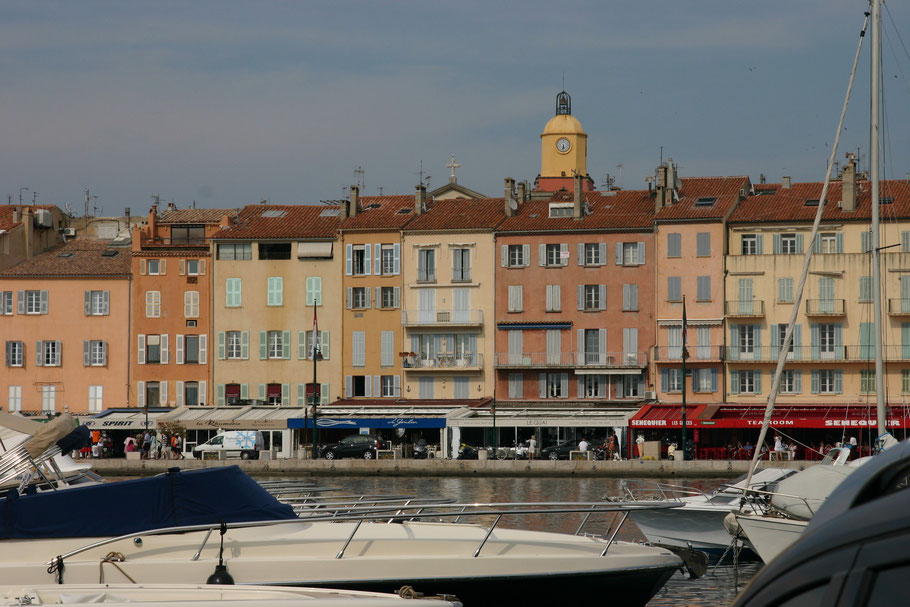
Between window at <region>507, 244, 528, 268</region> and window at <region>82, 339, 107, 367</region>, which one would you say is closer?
window at <region>507, 244, 528, 268</region>

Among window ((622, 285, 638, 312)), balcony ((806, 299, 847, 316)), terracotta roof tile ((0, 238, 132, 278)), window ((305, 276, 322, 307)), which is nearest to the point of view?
balcony ((806, 299, 847, 316))

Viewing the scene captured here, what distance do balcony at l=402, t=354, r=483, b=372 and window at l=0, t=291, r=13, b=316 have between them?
19.7 metres

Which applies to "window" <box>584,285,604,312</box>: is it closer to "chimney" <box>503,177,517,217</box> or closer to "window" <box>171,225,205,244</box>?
"chimney" <box>503,177,517,217</box>

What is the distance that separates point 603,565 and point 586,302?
46.7 metres

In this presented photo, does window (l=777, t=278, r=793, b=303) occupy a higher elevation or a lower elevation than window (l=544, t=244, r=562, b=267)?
lower

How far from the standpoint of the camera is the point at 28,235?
66.9 metres

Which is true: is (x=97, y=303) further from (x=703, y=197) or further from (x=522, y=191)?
A: (x=703, y=197)

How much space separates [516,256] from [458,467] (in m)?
13.8

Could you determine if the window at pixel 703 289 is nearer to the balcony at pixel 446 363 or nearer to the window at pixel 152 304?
the balcony at pixel 446 363

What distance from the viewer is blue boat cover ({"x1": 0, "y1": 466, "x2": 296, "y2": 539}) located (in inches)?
511

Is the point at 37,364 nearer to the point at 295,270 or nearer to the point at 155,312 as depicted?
the point at 155,312

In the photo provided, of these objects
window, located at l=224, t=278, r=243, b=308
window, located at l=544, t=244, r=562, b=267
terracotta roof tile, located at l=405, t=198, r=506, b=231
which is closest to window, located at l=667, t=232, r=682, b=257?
window, located at l=544, t=244, r=562, b=267

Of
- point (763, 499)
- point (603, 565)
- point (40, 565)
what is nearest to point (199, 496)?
point (40, 565)

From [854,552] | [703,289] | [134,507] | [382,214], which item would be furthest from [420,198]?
[854,552]
